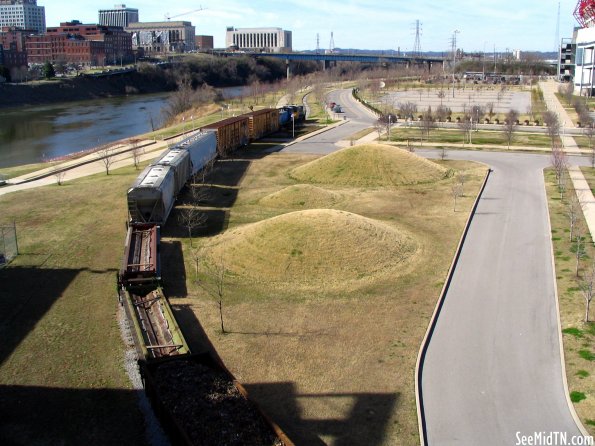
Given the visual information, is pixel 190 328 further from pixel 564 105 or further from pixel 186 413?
pixel 564 105

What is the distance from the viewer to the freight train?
12.7m

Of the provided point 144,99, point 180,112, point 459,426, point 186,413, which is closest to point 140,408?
point 186,413

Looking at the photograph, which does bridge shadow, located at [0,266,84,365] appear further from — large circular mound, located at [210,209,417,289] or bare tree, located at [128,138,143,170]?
bare tree, located at [128,138,143,170]

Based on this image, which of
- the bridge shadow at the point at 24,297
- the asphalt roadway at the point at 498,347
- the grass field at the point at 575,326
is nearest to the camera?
the asphalt roadway at the point at 498,347

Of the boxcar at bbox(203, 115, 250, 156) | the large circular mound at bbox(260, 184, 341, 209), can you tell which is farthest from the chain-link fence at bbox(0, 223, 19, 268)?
the boxcar at bbox(203, 115, 250, 156)

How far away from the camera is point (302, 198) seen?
33.2 meters

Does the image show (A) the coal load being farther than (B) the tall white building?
No

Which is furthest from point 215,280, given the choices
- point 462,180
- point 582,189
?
point 582,189

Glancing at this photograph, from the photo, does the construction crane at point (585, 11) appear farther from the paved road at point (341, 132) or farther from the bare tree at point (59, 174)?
the bare tree at point (59, 174)

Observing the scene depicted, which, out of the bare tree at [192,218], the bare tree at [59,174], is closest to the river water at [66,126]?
the bare tree at [59,174]

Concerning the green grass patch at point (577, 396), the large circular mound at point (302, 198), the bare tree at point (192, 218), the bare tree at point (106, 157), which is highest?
the bare tree at point (106, 157)
